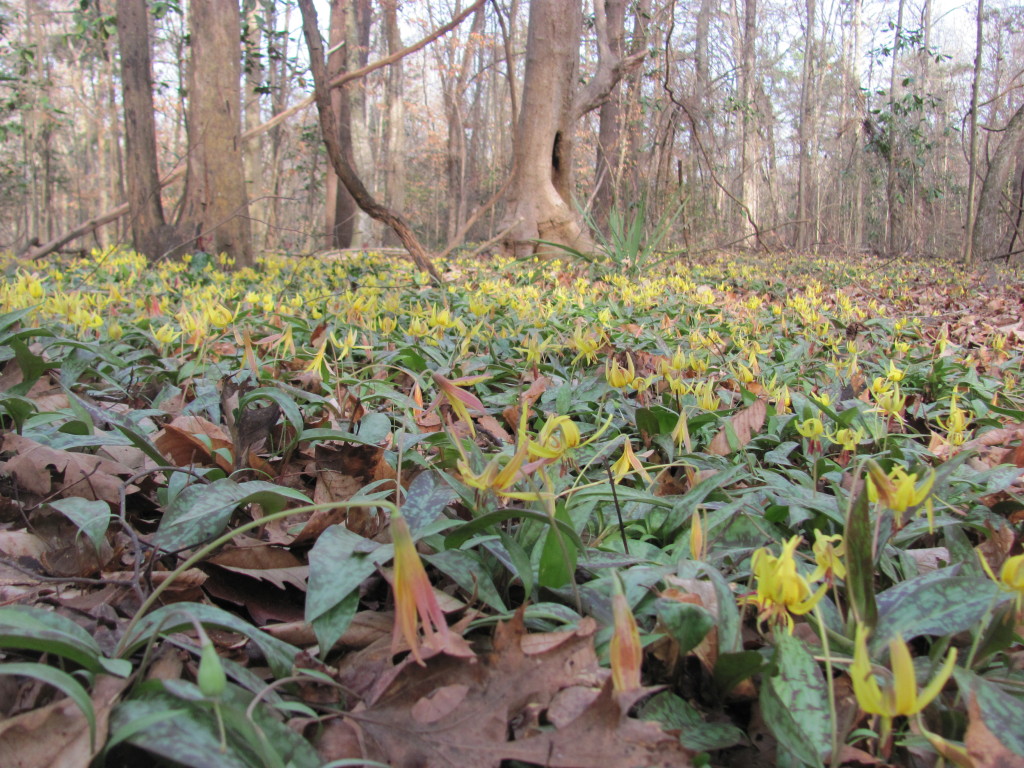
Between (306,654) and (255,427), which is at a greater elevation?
(255,427)

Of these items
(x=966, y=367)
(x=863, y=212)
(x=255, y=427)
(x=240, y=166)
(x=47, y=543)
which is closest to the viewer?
(x=47, y=543)

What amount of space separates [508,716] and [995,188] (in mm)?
11513

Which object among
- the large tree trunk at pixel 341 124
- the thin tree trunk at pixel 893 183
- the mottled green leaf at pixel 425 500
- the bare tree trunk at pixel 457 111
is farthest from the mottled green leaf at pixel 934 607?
the bare tree trunk at pixel 457 111

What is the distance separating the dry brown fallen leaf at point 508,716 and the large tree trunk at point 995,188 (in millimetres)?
9766

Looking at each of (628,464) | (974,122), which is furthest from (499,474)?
(974,122)

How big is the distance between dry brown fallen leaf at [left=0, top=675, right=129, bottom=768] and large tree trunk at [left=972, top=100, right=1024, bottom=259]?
1006 cm

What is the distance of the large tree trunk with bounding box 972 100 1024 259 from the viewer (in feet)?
28.2

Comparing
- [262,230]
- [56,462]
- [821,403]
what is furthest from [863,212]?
[56,462]

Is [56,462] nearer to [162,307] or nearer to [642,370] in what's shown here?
[642,370]

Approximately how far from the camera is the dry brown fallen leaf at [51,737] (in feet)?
1.70

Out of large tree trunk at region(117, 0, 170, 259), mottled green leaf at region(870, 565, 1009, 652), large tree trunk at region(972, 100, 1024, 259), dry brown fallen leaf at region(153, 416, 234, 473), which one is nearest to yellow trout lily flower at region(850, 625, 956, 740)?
mottled green leaf at region(870, 565, 1009, 652)

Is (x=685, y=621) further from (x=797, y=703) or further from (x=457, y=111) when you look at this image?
(x=457, y=111)

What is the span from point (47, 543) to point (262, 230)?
397 inches

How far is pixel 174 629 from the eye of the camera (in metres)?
0.62
